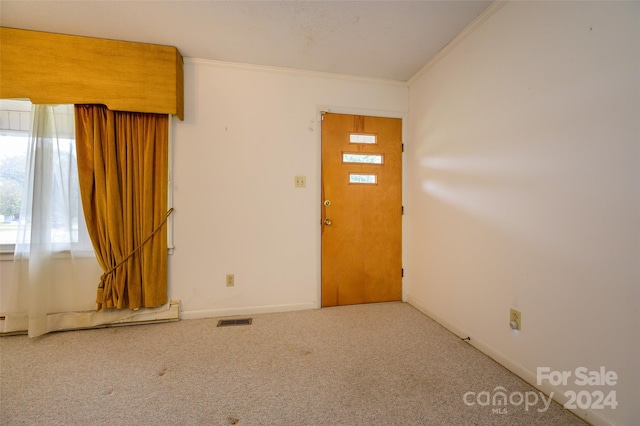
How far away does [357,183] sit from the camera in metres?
2.86

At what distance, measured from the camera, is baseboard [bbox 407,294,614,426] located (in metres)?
1.30

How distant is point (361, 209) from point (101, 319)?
105 inches

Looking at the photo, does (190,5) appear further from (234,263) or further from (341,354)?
(341,354)

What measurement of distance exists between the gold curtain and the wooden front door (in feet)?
5.16

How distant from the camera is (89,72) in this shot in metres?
2.18

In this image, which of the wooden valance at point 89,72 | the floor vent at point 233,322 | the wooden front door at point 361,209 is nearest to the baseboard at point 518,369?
the wooden front door at point 361,209

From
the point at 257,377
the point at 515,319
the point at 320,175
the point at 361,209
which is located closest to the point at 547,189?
the point at 515,319

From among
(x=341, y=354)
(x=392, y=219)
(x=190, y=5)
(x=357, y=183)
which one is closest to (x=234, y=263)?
(x=341, y=354)

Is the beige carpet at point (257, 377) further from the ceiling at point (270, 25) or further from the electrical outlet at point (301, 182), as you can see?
the ceiling at point (270, 25)

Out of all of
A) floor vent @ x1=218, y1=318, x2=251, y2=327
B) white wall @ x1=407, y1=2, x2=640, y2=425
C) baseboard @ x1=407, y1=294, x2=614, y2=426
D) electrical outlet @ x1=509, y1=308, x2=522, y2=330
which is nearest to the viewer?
white wall @ x1=407, y1=2, x2=640, y2=425

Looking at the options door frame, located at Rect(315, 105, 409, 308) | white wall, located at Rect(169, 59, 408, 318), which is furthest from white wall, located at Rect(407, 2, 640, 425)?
white wall, located at Rect(169, 59, 408, 318)

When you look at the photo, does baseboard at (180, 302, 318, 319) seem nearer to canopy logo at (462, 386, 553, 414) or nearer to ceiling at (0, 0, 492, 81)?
canopy logo at (462, 386, 553, 414)

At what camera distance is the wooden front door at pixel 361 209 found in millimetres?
2804

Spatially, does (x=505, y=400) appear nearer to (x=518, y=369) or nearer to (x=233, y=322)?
(x=518, y=369)
